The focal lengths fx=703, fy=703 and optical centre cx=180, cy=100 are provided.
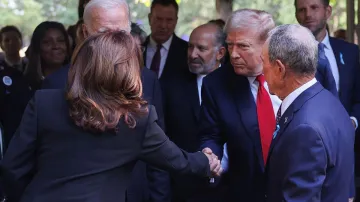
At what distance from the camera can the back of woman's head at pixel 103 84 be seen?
2.78 metres

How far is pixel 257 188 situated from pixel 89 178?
1.30 metres

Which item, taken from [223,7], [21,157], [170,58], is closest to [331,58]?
[170,58]

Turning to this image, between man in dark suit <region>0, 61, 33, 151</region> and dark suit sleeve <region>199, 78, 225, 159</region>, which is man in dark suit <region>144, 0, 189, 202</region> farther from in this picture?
dark suit sleeve <region>199, 78, 225, 159</region>

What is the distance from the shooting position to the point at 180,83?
5426 millimetres

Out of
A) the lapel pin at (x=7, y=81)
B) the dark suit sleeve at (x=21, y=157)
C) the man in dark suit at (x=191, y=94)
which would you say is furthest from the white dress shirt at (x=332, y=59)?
the dark suit sleeve at (x=21, y=157)

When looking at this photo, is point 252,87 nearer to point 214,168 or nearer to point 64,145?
point 214,168

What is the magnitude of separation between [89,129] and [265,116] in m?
1.37

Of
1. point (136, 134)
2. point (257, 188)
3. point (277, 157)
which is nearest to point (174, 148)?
point (136, 134)

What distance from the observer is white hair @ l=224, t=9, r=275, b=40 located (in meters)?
3.92

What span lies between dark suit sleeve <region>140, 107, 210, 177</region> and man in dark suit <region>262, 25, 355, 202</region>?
0.35 meters

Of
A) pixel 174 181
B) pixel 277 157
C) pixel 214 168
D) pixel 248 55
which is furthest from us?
pixel 174 181

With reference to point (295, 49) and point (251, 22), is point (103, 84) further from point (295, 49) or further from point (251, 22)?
point (251, 22)

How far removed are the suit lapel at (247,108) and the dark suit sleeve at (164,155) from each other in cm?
63

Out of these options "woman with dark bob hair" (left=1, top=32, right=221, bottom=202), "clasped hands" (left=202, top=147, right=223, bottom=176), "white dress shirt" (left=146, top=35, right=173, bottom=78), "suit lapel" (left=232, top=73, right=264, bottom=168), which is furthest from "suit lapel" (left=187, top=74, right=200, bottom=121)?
"woman with dark bob hair" (left=1, top=32, right=221, bottom=202)
